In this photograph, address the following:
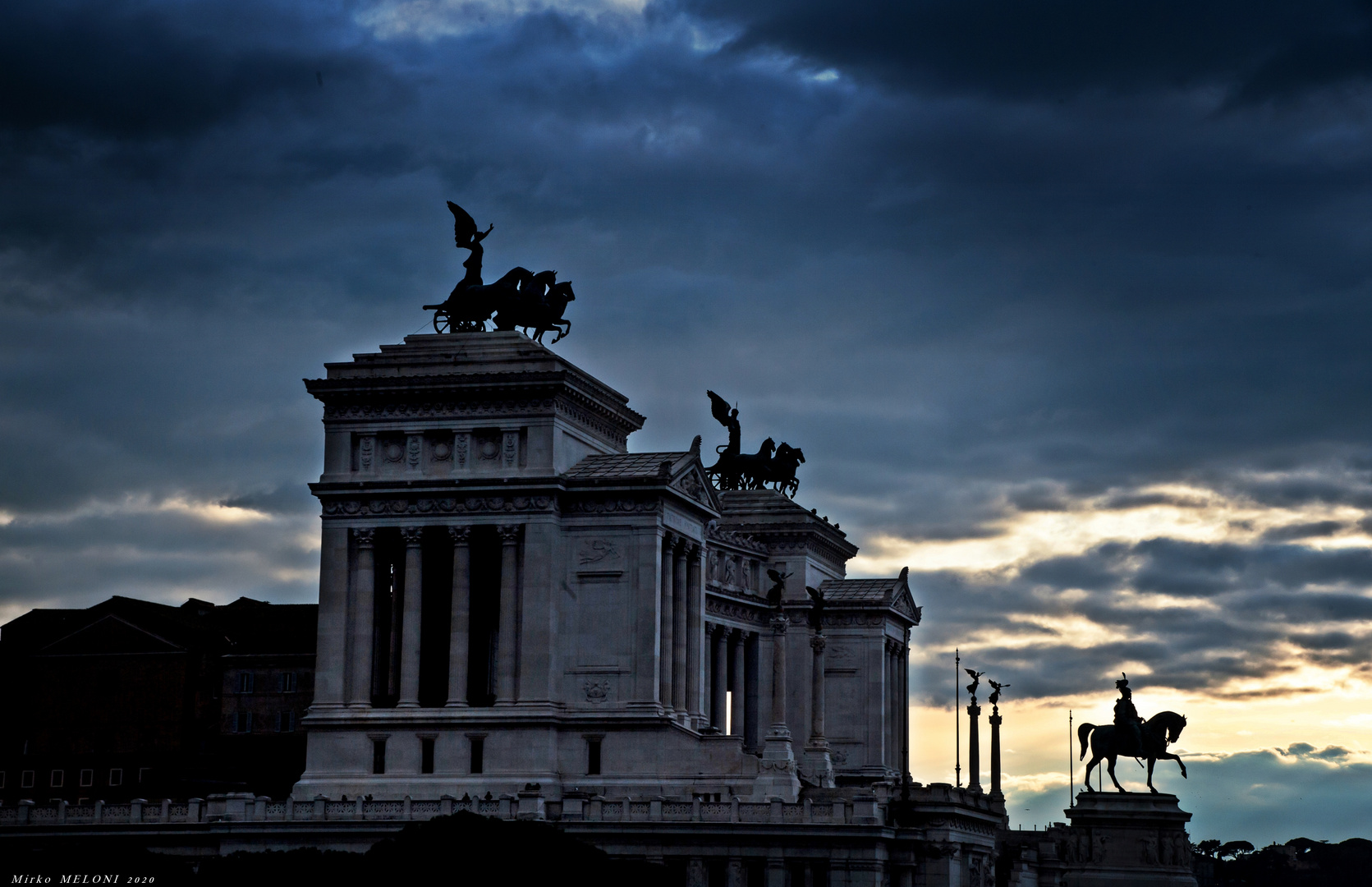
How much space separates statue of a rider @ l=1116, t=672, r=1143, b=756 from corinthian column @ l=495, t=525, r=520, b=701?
31612 millimetres

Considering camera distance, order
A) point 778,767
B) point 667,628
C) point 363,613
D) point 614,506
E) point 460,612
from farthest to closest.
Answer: point 667,628 < point 363,613 < point 460,612 < point 614,506 < point 778,767

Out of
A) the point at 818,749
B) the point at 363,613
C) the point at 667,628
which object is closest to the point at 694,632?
the point at 667,628

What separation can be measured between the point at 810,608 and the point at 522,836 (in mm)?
58002

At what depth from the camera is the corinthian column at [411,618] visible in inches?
4087

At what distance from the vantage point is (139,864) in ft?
293

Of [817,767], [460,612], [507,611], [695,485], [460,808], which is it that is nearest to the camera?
[460,808]

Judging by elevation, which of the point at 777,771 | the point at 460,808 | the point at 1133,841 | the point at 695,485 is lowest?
the point at 1133,841

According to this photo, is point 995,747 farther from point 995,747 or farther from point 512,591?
point 512,591

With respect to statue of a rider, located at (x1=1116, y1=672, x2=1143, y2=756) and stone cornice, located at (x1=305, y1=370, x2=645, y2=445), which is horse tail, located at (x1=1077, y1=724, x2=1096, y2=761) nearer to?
statue of a rider, located at (x1=1116, y1=672, x2=1143, y2=756)

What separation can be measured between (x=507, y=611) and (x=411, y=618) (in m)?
4.97

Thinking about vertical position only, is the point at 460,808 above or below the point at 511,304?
below

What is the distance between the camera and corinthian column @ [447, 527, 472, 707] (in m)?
104

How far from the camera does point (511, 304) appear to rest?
109 metres

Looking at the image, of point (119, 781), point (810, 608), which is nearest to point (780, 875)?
point (810, 608)
